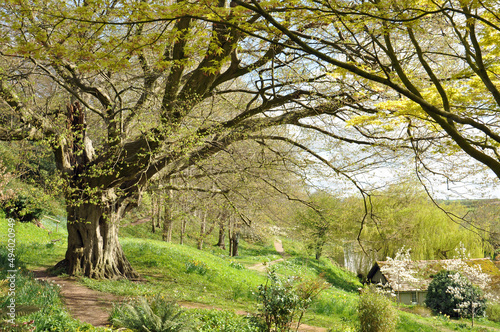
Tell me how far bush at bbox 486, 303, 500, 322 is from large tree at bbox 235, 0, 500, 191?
13.5m

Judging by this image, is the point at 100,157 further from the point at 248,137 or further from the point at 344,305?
the point at 344,305

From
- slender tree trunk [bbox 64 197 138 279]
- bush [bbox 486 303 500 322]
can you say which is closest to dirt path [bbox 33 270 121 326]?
slender tree trunk [bbox 64 197 138 279]

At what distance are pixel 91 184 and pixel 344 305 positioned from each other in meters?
8.14

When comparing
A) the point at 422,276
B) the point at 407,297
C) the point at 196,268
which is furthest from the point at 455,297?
the point at 196,268

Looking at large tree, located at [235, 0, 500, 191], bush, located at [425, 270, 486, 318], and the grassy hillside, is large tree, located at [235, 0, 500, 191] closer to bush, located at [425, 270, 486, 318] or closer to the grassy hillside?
the grassy hillside

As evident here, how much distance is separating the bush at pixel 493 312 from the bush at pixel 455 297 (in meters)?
1.59

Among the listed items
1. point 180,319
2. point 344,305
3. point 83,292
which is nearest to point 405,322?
point 344,305

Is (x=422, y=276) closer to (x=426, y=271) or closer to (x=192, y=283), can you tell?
(x=426, y=271)

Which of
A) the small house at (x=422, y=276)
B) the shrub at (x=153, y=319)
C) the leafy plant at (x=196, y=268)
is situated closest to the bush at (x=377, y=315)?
the shrub at (x=153, y=319)

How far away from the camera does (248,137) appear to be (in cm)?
809

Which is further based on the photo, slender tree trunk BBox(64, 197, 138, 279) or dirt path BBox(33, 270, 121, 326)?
slender tree trunk BBox(64, 197, 138, 279)

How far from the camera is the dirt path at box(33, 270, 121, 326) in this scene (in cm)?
588

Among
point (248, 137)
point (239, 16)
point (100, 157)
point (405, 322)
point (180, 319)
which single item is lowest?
point (405, 322)

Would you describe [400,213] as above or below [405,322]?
above
